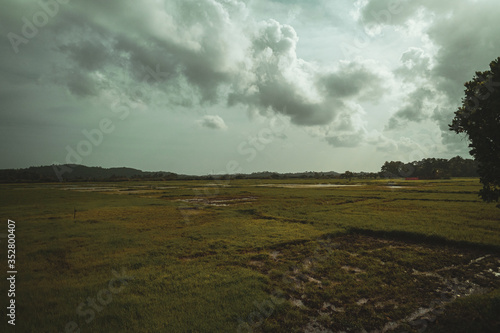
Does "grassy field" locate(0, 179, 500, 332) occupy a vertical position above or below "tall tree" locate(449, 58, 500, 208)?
below

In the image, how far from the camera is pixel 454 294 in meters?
8.09

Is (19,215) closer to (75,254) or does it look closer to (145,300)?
(75,254)

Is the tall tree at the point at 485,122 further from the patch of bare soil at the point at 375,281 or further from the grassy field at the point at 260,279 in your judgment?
the grassy field at the point at 260,279

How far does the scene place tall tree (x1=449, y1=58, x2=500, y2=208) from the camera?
28.4ft

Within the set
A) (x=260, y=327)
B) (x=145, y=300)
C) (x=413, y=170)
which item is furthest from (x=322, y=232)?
(x=413, y=170)

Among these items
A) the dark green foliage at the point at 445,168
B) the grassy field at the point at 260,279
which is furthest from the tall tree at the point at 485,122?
the dark green foliage at the point at 445,168

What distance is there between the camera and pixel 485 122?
355 inches

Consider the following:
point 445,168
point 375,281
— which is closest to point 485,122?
point 375,281

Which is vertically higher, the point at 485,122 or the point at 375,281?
the point at 485,122

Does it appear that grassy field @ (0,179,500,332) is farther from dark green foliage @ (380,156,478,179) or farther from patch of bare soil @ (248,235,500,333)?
dark green foliage @ (380,156,478,179)

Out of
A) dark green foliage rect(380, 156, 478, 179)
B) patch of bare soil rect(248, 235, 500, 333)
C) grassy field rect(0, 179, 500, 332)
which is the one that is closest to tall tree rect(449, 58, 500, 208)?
patch of bare soil rect(248, 235, 500, 333)

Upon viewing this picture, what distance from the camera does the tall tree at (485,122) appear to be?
866 cm

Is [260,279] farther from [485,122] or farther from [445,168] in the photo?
[445,168]

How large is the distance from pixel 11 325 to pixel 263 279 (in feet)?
24.7
